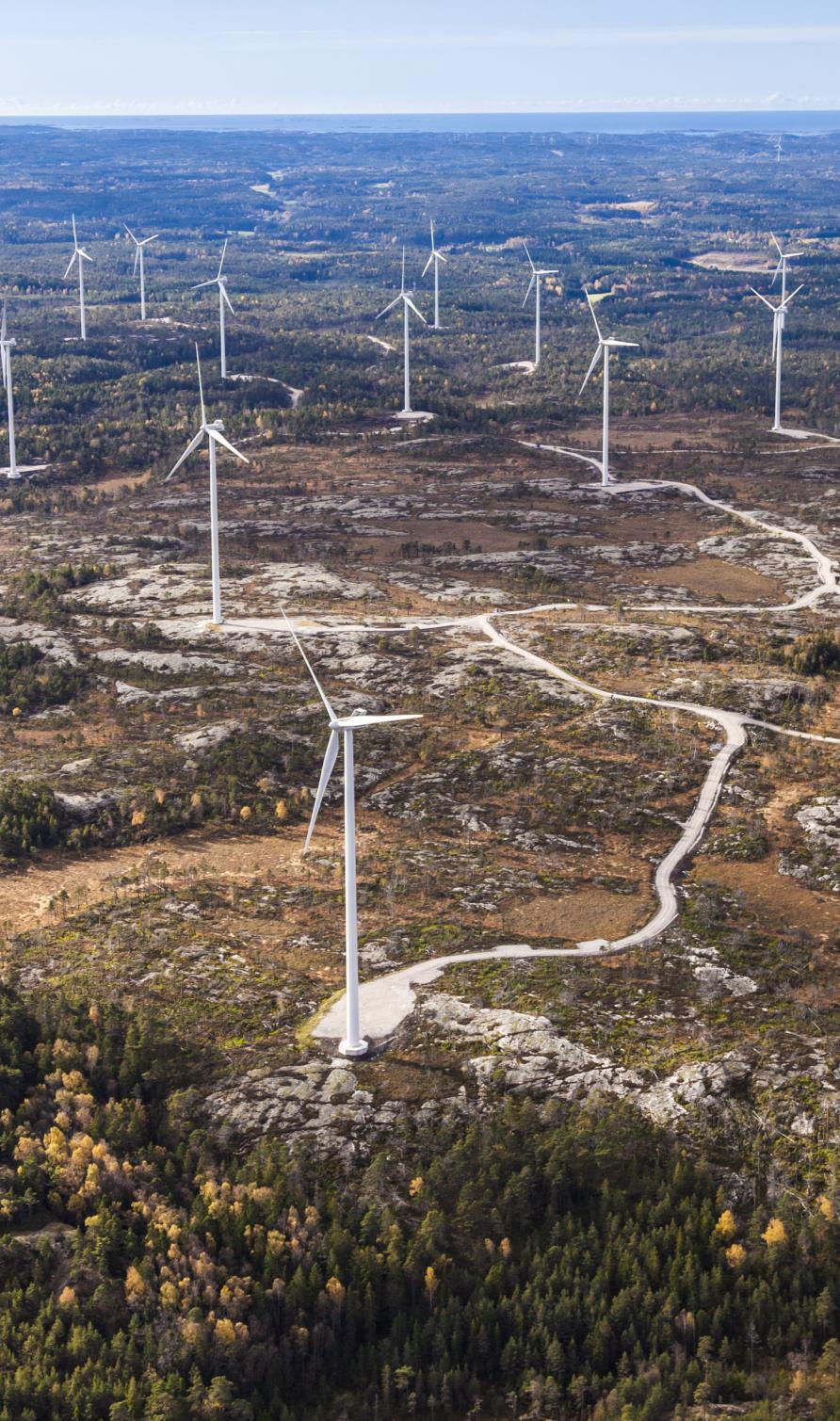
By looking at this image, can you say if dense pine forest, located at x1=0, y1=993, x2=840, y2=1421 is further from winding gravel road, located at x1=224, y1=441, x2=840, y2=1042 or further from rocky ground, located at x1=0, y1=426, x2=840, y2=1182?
winding gravel road, located at x1=224, y1=441, x2=840, y2=1042

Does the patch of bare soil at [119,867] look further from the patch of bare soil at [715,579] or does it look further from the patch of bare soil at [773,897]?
the patch of bare soil at [715,579]

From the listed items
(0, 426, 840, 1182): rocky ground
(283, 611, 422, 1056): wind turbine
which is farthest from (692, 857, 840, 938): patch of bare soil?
(283, 611, 422, 1056): wind turbine

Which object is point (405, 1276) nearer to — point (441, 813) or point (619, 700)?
point (441, 813)

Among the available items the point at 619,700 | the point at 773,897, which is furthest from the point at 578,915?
the point at 619,700

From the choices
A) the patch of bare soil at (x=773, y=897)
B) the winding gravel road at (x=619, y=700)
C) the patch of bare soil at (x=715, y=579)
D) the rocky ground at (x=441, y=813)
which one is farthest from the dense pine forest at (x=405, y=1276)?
the patch of bare soil at (x=715, y=579)

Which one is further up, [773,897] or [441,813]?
[441,813]

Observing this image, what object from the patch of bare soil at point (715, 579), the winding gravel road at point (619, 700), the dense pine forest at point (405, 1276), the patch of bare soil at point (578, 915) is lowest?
the dense pine forest at point (405, 1276)

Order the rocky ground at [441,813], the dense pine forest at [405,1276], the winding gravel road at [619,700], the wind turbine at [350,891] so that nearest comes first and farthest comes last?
1. the dense pine forest at [405,1276]
2. the wind turbine at [350,891]
3. the rocky ground at [441,813]
4. the winding gravel road at [619,700]
